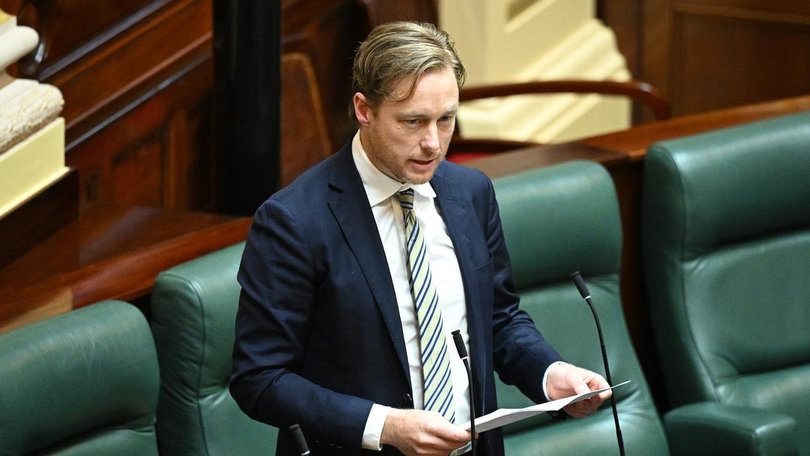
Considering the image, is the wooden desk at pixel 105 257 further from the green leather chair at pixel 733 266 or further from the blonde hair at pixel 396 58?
the green leather chair at pixel 733 266

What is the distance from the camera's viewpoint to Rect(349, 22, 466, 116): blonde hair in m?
1.61

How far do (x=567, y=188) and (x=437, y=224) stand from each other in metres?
0.86

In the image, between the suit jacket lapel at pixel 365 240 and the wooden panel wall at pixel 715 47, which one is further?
the wooden panel wall at pixel 715 47

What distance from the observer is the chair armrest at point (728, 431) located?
2520mm

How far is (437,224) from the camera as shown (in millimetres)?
1777

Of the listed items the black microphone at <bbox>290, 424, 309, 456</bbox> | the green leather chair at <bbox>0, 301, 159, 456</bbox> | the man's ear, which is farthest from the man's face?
the green leather chair at <bbox>0, 301, 159, 456</bbox>

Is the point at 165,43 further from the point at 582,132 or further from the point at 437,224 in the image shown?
the point at 582,132

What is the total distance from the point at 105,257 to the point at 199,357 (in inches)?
17.4

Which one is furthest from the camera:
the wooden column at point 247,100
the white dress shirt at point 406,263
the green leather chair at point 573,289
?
the wooden column at point 247,100

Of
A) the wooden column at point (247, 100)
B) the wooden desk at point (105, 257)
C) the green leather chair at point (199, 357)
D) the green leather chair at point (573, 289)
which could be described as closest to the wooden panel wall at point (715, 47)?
the green leather chair at point (573, 289)

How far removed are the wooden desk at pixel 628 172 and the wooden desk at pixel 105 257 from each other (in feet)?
2.14

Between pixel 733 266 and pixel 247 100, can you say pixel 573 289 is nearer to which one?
pixel 733 266

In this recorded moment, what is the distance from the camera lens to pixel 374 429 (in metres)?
1.63

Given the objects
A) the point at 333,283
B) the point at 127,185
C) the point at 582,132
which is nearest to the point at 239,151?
the point at 127,185
